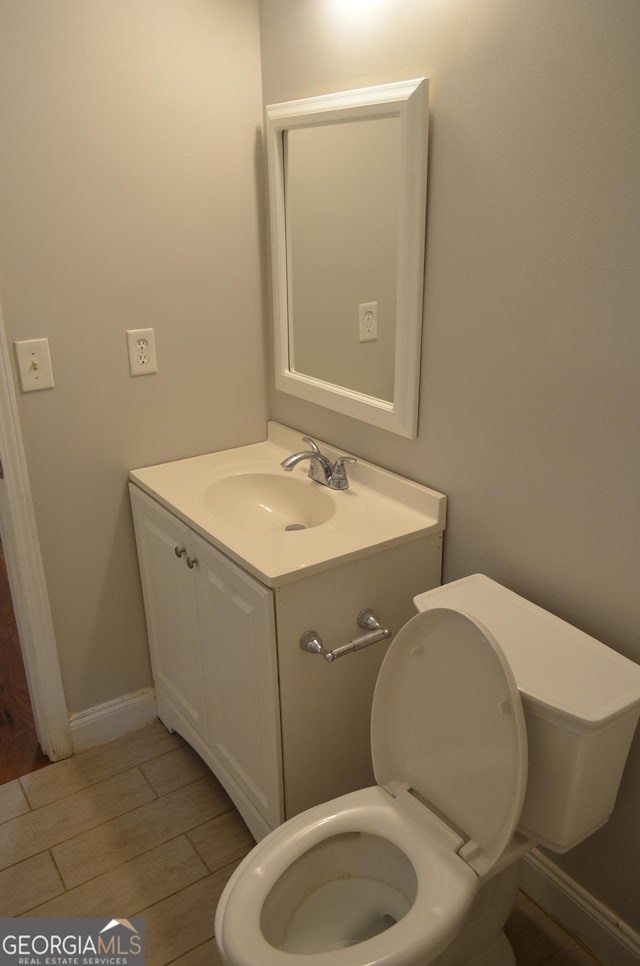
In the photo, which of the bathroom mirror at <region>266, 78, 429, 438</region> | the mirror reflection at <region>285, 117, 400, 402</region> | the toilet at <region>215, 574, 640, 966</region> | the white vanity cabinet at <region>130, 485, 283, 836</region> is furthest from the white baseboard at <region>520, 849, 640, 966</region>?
the mirror reflection at <region>285, 117, 400, 402</region>

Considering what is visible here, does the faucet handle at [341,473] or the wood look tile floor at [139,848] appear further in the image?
the faucet handle at [341,473]

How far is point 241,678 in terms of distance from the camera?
1.74 m

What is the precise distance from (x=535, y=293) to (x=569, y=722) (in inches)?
29.9

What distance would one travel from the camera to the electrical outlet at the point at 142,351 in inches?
78.2

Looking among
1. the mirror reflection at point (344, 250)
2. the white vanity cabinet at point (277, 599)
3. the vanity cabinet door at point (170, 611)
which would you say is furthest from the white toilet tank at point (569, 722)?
the vanity cabinet door at point (170, 611)

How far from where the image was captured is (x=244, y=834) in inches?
75.7

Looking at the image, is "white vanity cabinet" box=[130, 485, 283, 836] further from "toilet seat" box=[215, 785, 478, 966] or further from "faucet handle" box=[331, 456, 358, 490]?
"faucet handle" box=[331, 456, 358, 490]

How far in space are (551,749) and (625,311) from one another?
2.42 feet

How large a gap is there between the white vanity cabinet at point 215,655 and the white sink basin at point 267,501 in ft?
0.57

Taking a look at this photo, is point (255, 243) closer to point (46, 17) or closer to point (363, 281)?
point (363, 281)

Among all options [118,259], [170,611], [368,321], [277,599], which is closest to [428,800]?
[277,599]

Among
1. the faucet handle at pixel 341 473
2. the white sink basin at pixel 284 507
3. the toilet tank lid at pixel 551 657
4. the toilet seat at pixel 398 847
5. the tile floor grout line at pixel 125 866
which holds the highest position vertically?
the faucet handle at pixel 341 473

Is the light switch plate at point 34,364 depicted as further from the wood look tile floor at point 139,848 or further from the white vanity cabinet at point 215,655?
the wood look tile floor at point 139,848

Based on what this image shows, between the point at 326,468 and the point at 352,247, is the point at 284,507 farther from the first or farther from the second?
the point at 352,247
